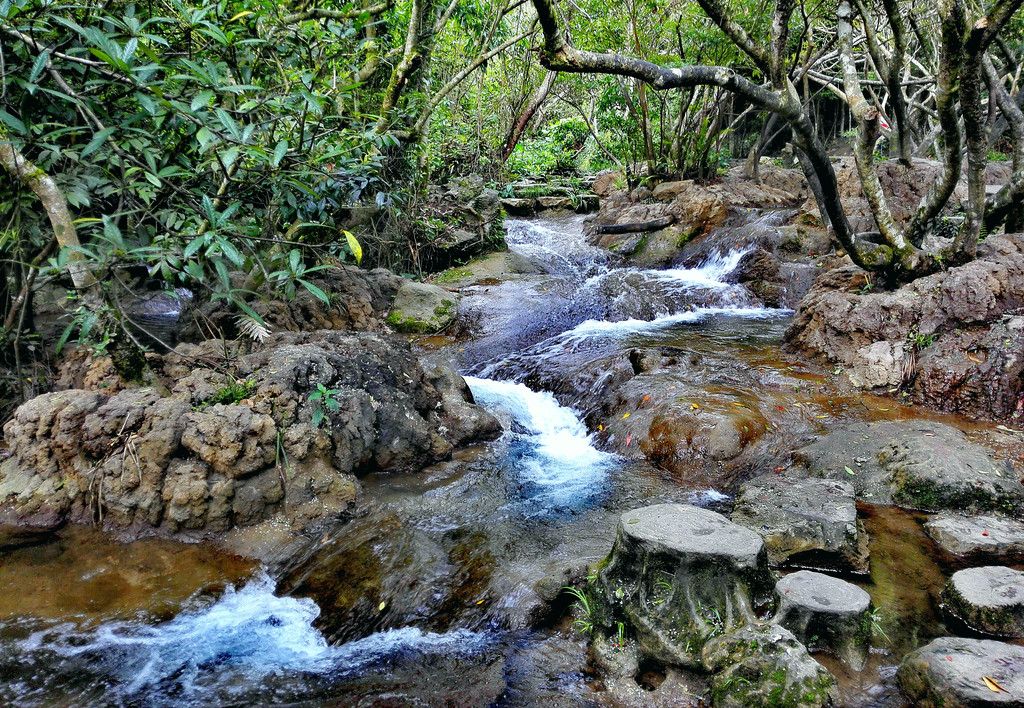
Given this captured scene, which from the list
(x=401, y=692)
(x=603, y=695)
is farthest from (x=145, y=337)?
(x=603, y=695)

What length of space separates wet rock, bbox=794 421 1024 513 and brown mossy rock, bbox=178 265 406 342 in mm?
4716

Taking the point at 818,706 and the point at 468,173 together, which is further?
the point at 468,173

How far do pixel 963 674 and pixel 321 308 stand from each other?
6.74 m

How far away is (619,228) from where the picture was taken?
12.0 metres

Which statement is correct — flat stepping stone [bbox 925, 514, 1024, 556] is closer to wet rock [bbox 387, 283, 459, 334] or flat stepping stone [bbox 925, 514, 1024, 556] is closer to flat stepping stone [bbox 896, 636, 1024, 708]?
flat stepping stone [bbox 896, 636, 1024, 708]

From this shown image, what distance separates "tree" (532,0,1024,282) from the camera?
4.28 m

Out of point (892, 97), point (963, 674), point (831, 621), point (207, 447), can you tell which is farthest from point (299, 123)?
point (892, 97)

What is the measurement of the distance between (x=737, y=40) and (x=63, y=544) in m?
6.37

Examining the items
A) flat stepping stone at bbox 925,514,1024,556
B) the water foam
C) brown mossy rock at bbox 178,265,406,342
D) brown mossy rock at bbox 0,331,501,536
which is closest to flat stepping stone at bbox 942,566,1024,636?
flat stepping stone at bbox 925,514,1024,556

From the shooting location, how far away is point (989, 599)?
2.85m

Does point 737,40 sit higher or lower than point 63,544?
higher

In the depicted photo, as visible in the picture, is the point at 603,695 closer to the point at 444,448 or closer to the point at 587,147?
the point at 444,448

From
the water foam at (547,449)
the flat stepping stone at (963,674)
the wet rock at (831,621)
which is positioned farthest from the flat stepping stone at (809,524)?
the water foam at (547,449)

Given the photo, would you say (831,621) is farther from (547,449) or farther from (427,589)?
(547,449)
